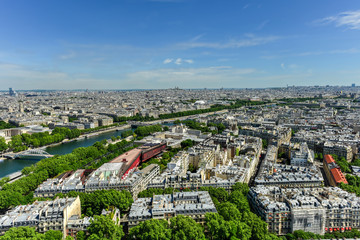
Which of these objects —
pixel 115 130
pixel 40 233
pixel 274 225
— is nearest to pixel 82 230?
pixel 40 233

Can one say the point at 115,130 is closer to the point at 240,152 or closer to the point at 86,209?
the point at 240,152

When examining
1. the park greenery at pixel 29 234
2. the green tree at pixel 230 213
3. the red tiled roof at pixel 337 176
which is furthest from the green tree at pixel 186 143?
the park greenery at pixel 29 234

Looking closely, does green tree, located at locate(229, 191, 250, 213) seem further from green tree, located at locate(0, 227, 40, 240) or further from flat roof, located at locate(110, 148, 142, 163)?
flat roof, located at locate(110, 148, 142, 163)

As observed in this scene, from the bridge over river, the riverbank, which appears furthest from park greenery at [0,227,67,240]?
the bridge over river

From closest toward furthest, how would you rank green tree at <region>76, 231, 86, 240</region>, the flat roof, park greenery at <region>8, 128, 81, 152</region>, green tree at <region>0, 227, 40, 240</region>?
green tree at <region>0, 227, 40, 240</region> < green tree at <region>76, 231, 86, 240</region> < the flat roof < park greenery at <region>8, 128, 81, 152</region>

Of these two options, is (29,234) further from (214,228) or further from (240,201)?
(240,201)

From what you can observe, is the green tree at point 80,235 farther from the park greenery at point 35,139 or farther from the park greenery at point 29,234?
the park greenery at point 35,139

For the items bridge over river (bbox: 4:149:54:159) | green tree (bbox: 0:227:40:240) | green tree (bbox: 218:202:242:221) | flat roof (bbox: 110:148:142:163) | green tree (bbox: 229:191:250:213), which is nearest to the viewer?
green tree (bbox: 0:227:40:240)
